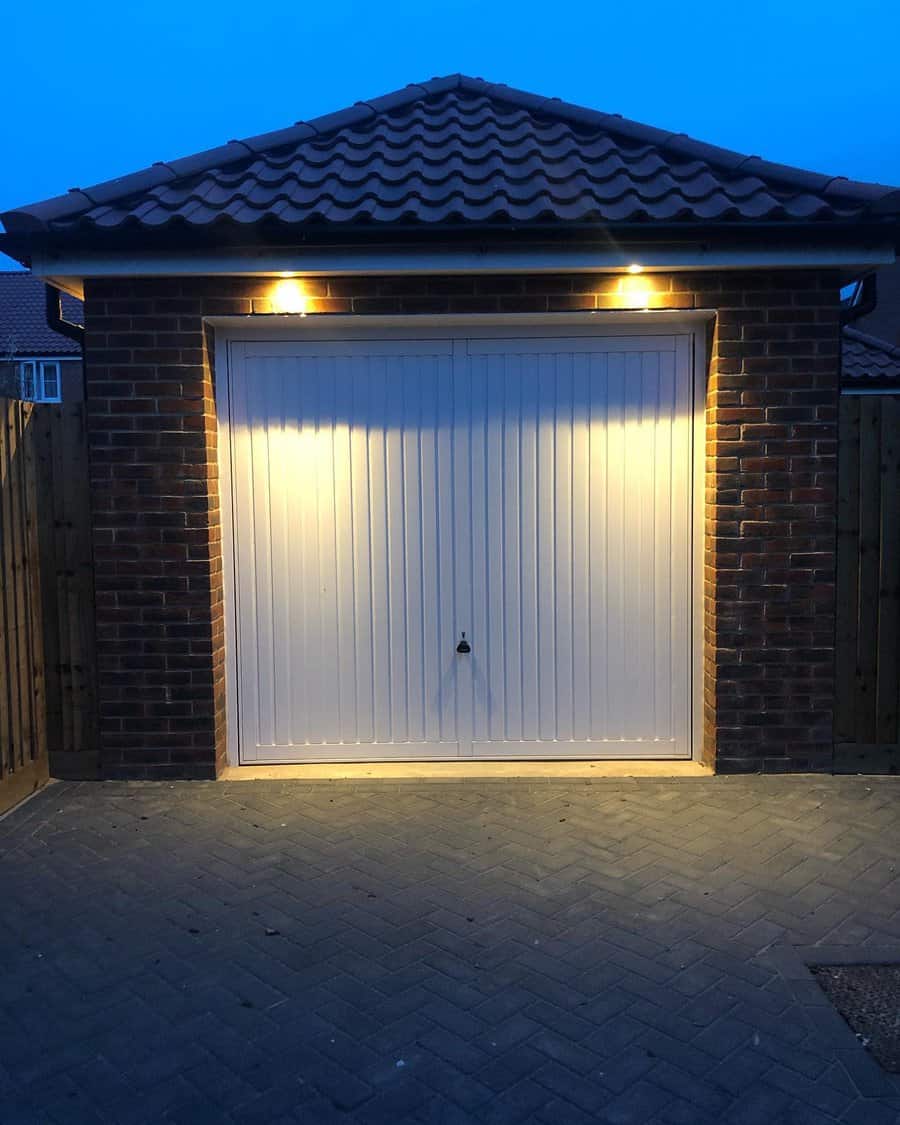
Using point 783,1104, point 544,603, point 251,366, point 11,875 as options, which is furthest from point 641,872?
point 251,366

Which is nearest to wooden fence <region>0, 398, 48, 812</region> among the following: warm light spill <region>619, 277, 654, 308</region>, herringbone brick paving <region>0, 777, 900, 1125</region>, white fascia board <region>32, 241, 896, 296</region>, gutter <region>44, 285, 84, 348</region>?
herringbone brick paving <region>0, 777, 900, 1125</region>

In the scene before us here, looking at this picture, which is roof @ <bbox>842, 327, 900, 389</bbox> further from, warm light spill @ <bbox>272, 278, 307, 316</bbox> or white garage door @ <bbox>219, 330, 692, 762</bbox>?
warm light spill @ <bbox>272, 278, 307, 316</bbox>

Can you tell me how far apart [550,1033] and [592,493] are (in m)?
3.26

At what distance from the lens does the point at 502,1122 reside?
2387 mm

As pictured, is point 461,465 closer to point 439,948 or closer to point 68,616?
point 68,616

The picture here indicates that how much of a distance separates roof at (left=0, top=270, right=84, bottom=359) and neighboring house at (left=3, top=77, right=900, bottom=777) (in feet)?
63.8

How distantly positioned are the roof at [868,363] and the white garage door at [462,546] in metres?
8.20

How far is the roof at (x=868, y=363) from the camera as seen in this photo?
1229cm

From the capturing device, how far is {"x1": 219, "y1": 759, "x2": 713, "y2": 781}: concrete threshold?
5188 millimetres

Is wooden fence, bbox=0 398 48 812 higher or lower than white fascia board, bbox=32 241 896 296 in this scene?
lower

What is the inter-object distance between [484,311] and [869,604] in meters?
2.86

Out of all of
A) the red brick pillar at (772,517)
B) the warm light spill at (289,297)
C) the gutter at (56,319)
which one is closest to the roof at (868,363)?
the red brick pillar at (772,517)

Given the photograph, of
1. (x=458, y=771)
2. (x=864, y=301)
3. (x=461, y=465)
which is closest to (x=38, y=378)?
(x=461, y=465)

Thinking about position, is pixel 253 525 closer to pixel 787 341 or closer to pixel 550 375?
pixel 550 375
